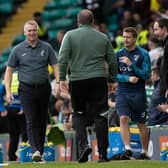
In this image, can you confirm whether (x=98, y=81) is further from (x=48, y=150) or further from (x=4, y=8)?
(x=4, y=8)

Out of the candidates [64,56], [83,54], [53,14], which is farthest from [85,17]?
[53,14]

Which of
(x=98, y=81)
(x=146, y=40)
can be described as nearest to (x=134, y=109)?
(x=98, y=81)

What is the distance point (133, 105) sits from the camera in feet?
48.7

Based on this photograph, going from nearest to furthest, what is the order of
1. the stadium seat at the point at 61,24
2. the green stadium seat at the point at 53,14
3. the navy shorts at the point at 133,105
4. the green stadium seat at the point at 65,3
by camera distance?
the navy shorts at the point at 133,105
the stadium seat at the point at 61,24
the green stadium seat at the point at 65,3
the green stadium seat at the point at 53,14

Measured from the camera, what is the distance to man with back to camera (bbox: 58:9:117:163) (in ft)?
45.2

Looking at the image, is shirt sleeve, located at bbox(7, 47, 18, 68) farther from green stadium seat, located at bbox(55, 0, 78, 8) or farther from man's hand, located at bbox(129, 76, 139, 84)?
green stadium seat, located at bbox(55, 0, 78, 8)

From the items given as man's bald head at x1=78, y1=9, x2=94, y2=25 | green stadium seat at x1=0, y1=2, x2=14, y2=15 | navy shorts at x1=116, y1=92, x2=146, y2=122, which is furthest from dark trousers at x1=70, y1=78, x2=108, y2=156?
green stadium seat at x1=0, y1=2, x2=14, y2=15

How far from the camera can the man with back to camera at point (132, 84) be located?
1477 cm

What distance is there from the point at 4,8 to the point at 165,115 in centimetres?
1281

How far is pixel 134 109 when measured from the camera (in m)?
14.9

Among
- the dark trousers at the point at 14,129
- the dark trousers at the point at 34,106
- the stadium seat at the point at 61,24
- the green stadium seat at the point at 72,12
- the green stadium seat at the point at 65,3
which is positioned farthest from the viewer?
the green stadium seat at the point at 65,3

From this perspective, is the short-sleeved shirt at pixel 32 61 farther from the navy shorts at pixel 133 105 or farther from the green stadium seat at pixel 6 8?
the green stadium seat at pixel 6 8

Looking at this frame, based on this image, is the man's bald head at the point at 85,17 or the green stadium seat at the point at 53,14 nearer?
the man's bald head at the point at 85,17

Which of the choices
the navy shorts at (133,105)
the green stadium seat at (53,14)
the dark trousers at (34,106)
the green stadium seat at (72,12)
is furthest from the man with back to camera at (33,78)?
the green stadium seat at (53,14)
